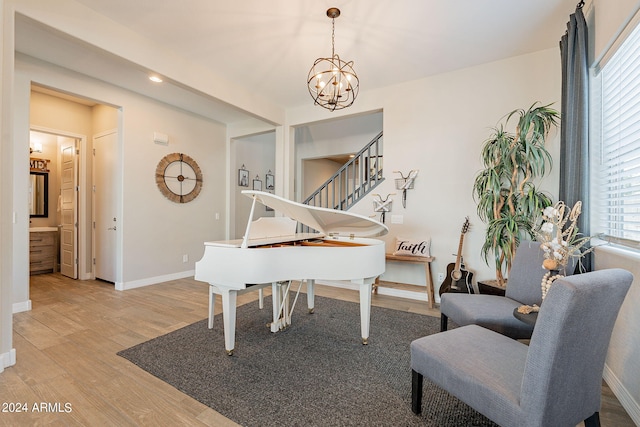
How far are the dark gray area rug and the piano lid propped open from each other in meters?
0.96

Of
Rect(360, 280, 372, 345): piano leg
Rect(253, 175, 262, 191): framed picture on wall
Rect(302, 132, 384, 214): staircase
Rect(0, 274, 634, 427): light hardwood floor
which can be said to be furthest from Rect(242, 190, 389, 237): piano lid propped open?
Rect(253, 175, 262, 191): framed picture on wall

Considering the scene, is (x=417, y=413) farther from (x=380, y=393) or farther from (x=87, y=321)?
(x=87, y=321)

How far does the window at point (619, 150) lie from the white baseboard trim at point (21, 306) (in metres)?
5.58

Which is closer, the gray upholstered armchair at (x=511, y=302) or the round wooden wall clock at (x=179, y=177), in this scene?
the gray upholstered armchair at (x=511, y=302)

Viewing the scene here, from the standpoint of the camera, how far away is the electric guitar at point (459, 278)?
133 inches

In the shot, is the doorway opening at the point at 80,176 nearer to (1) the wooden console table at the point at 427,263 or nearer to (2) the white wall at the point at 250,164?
(2) the white wall at the point at 250,164

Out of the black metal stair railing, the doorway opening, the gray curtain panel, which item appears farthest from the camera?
the black metal stair railing

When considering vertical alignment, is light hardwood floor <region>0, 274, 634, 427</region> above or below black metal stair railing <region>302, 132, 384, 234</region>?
below

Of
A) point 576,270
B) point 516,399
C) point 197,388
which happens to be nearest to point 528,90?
point 576,270

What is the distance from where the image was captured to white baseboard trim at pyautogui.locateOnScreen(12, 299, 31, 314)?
3.16 metres

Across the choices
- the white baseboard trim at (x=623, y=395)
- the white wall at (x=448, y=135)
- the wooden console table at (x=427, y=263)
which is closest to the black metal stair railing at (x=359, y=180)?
the white wall at (x=448, y=135)

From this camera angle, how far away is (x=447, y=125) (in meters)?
3.70

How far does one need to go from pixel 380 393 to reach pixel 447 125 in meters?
3.24

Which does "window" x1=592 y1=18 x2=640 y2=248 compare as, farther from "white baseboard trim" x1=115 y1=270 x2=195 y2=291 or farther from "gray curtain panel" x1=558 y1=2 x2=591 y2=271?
"white baseboard trim" x1=115 y1=270 x2=195 y2=291
